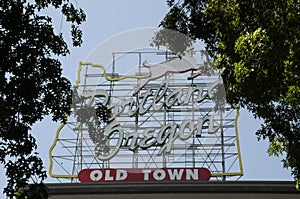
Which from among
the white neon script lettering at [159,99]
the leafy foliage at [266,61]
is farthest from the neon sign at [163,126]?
the leafy foliage at [266,61]

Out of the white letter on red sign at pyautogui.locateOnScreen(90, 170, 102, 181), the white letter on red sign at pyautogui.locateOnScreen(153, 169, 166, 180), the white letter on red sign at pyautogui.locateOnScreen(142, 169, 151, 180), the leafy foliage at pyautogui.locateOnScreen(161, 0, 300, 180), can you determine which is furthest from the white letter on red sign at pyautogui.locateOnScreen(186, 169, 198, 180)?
the leafy foliage at pyautogui.locateOnScreen(161, 0, 300, 180)

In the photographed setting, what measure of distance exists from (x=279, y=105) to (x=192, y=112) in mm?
10527

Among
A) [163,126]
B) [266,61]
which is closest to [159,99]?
[163,126]

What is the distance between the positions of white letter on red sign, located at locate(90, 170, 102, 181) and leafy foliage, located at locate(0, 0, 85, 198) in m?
7.25

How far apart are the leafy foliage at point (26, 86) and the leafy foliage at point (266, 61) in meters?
2.29

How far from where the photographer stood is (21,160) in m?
6.41

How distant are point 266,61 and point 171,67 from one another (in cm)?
1302

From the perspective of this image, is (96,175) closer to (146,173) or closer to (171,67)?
(146,173)

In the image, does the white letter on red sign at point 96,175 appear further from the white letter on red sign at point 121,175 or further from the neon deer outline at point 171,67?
the neon deer outline at point 171,67

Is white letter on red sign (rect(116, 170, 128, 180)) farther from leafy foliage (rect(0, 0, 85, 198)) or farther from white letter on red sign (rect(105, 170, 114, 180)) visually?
leafy foliage (rect(0, 0, 85, 198))

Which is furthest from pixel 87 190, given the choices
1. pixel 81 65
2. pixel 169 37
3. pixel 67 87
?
pixel 81 65

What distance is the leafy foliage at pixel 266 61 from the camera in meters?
6.61

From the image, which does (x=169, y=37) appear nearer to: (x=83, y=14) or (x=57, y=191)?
(x=83, y=14)

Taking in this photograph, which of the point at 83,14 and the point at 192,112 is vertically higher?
the point at 192,112
